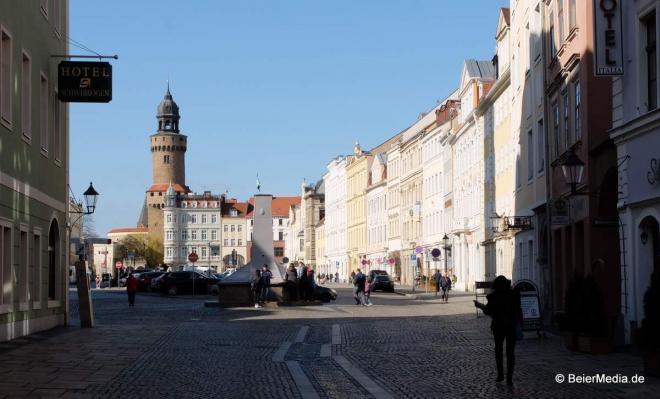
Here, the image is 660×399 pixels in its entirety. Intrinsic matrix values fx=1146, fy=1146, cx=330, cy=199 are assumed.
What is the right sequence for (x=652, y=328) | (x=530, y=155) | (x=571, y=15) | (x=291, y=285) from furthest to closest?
(x=291, y=285), (x=530, y=155), (x=571, y=15), (x=652, y=328)

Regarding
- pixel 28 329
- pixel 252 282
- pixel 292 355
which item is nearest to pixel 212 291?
pixel 252 282

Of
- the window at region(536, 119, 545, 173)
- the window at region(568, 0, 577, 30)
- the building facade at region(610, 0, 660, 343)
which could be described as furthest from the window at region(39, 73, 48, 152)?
the window at region(536, 119, 545, 173)

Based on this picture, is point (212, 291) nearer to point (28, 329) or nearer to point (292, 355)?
point (28, 329)

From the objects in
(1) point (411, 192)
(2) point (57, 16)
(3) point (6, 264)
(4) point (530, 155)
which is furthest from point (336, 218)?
(3) point (6, 264)

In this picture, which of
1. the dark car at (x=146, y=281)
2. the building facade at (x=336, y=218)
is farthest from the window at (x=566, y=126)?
the building facade at (x=336, y=218)

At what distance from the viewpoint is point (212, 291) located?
6900 cm

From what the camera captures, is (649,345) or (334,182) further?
(334,182)

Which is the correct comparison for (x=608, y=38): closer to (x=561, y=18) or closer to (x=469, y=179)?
(x=561, y=18)

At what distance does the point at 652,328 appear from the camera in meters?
15.9

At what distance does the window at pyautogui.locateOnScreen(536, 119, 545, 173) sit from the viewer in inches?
1446

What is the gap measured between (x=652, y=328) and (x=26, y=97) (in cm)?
1568

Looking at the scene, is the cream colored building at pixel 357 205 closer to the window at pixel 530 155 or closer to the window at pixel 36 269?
the window at pixel 530 155

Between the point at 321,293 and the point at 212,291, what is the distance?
57.1 feet

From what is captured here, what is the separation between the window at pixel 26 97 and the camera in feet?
83.7
